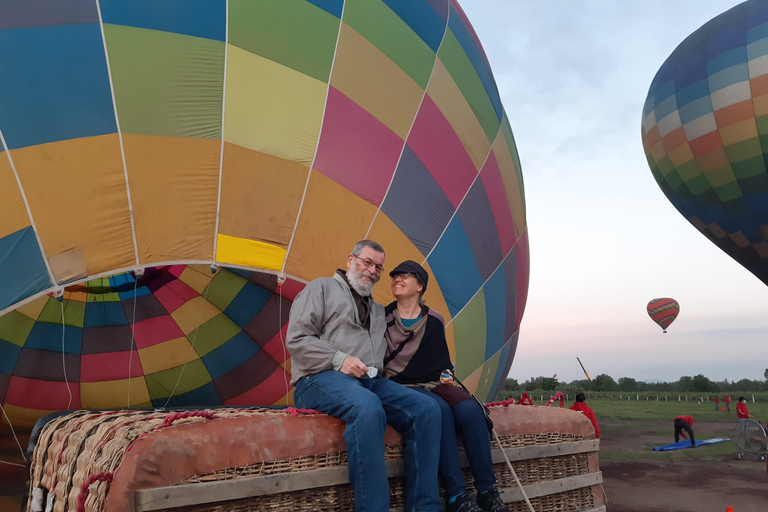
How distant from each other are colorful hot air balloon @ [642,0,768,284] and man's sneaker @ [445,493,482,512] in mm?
14982

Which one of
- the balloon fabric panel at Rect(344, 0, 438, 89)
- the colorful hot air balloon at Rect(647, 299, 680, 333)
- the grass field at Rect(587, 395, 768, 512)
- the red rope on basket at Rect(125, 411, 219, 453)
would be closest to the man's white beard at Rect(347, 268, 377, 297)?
the red rope on basket at Rect(125, 411, 219, 453)

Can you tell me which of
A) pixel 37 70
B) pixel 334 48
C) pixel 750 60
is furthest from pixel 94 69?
pixel 750 60

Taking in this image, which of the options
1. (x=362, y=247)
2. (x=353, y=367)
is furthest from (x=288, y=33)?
(x=353, y=367)

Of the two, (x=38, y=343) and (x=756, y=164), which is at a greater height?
(x=756, y=164)

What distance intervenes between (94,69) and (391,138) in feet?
6.29

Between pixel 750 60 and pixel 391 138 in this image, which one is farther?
pixel 750 60

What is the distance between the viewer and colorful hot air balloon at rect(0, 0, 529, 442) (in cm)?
321

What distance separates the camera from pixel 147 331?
5.48 m

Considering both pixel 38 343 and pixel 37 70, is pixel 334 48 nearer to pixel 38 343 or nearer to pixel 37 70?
pixel 37 70

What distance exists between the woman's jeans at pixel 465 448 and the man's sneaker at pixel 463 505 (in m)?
0.03

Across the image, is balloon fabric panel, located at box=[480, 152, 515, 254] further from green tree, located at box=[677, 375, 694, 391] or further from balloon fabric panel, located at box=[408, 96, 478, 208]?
green tree, located at box=[677, 375, 694, 391]

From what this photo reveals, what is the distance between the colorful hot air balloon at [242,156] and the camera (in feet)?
10.5

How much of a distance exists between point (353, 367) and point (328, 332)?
236 millimetres

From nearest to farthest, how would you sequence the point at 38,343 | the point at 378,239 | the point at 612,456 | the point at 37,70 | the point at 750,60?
the point at 37,70 → the point at 378,239 → the point at 38,343 → the point at 612,456 → the point at 750,60
